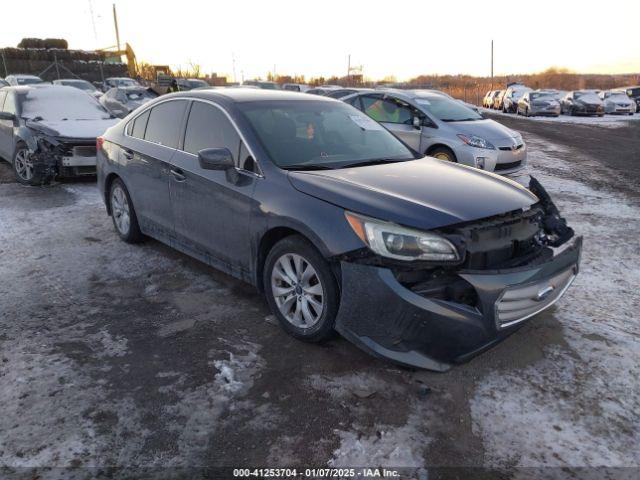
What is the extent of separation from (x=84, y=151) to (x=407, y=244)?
22.7ft

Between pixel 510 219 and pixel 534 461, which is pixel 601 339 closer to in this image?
pixel 510 219

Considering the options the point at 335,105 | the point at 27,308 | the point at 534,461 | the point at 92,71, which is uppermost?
the point at 92,71

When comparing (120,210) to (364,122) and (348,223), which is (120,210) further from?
(348,223)

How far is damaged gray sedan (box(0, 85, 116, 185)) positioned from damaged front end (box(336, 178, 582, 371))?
6.70m

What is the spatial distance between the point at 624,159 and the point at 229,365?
40.2ft

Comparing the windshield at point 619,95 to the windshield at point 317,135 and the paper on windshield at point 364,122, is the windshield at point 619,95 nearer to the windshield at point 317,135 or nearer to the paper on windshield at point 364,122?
the paper on windshield at point 364,122

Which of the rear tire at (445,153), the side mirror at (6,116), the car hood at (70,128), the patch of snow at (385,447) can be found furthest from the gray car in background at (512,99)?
the patch of snow at (385,447)

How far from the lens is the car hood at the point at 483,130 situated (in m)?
8.67

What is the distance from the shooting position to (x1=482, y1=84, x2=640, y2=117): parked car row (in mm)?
27812

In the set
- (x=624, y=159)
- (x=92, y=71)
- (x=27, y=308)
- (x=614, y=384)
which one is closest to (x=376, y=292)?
(x=614, y=384)

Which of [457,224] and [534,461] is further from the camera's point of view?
[457,224]

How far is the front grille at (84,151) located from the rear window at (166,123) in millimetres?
3770

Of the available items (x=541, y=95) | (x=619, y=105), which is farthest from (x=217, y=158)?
(x=619, y=105)

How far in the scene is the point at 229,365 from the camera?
335cm
